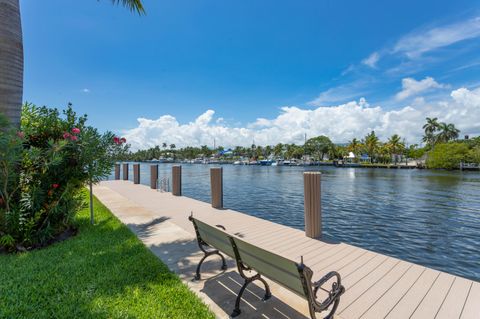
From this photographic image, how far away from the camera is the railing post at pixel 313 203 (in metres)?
4.98

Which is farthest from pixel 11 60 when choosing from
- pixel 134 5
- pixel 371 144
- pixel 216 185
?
pixel 371 144

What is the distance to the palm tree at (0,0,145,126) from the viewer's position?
4625mm

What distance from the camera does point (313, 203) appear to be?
5.07 m

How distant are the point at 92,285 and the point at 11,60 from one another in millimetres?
4706

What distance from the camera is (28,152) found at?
4.32 metres

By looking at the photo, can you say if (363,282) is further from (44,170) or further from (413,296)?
(44,170)

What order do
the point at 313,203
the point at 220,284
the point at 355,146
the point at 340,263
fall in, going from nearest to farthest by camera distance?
the point at 220,284 < the point at 340,263 < the point at 313,203 < the point at 355,146

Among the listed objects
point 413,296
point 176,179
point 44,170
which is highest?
point 44,170

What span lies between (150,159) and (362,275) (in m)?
158

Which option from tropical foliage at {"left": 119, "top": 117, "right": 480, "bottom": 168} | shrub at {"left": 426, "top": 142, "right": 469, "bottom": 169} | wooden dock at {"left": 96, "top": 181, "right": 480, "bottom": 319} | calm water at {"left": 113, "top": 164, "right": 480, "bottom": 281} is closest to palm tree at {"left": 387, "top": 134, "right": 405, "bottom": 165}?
tropical foliage at {"left": 119, "top": 117, "right": 480, "bottom": 168}

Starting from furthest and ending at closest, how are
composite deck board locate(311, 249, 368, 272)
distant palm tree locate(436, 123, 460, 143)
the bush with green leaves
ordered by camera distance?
1. distant palm tree locate(436, 123, 460, 143)
2. the bush with green leaves
3. composite deck board locate(311, 249, 368, 272)

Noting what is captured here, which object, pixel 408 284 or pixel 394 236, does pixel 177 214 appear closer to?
pixel 408 284

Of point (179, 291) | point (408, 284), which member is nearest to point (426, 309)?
point (408, 284)

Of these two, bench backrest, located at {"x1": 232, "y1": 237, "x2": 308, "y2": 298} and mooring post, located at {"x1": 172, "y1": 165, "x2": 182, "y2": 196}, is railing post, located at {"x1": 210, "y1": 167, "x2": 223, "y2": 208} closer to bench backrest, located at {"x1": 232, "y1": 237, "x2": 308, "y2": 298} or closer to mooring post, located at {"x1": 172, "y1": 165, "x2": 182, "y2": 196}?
mooring post, located at {"x1": 172, "y1": 165, "x2": 182, "y2": 196}
